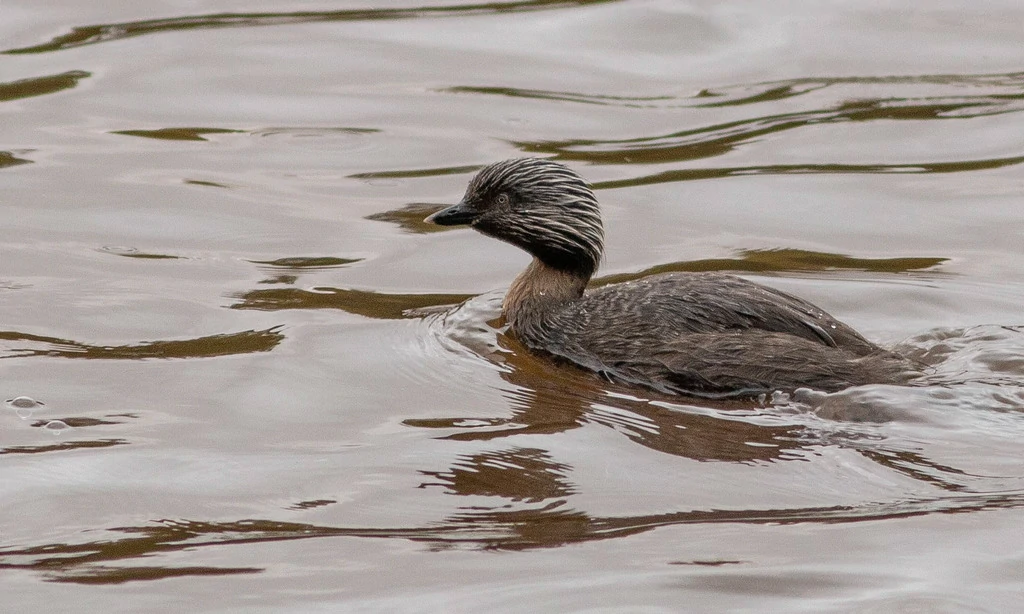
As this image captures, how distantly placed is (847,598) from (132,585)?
8.58 feet

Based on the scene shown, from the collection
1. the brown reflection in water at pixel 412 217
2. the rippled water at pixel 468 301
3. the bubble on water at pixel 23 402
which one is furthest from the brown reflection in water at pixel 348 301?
the bubble on water at pixel 23 402

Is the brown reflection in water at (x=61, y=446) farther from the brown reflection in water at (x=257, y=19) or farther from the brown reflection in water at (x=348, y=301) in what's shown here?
the brown reflection in water at (x=257, y=19)

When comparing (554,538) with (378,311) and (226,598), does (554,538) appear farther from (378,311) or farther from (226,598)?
(378,311)

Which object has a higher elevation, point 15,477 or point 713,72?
point 713,72

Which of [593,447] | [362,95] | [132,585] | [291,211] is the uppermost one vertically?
[362,95]

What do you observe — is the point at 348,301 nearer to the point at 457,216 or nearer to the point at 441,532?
the point at 457,216

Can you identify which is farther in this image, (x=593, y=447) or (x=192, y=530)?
(x=593, y=447)

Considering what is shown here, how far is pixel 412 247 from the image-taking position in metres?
10.6

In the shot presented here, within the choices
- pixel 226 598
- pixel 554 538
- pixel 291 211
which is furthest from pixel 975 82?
pixel 226 598

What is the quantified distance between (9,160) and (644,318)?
5.95 metres

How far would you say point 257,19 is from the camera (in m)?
15.2

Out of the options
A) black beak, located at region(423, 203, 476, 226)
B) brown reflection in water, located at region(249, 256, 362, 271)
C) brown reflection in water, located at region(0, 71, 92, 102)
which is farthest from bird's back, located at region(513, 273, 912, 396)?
brown reflection in water, located at region(0, 71, 92, 102)

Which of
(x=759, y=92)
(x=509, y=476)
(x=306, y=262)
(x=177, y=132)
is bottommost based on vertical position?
(x=509, y=476)

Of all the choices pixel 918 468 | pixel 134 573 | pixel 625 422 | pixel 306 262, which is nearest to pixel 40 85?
pixel 306 262
